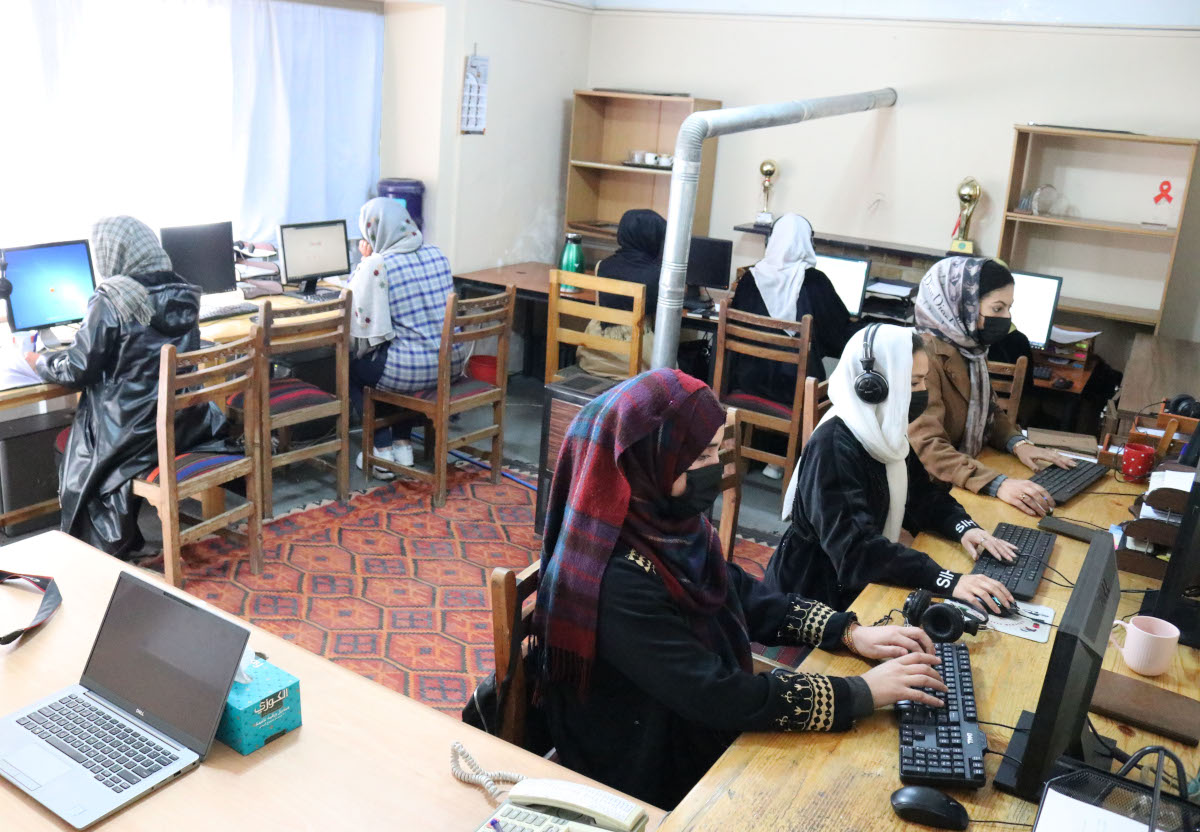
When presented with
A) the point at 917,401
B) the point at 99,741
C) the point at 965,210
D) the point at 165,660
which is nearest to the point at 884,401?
the point at 917,401

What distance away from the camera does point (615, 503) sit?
5.16 ft

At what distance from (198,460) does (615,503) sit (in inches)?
79.4

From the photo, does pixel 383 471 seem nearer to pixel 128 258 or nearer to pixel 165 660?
pixel 128 258

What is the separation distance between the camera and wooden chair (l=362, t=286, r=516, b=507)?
3.95m

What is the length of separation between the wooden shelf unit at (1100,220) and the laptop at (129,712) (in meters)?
4.32

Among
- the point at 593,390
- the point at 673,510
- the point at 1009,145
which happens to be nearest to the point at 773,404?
the point at 593,390

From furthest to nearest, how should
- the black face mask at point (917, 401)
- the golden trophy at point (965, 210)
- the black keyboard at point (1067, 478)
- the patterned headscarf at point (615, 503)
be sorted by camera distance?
the golden trophy at point (965, 210), the black keyboard at point (1067, 478), the black face mask at point (917, 401), the patterned headscarf at point (615, 503)

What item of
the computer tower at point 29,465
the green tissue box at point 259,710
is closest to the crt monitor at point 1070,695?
the green tissue box at point 259,710

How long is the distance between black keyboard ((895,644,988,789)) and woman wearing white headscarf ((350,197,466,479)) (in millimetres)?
2688

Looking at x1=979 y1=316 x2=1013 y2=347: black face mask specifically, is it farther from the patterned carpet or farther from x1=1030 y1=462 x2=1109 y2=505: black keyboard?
the patterned carpet

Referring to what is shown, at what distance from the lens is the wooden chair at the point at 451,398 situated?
13.0ft

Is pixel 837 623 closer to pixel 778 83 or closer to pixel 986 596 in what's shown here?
pixel 986 596

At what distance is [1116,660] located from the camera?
1917 millimetres

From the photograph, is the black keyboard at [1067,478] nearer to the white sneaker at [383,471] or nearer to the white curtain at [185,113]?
the white sneaker at [383,471]
